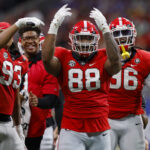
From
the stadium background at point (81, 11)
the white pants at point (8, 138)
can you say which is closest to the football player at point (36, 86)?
the white pants at point (8, 138)

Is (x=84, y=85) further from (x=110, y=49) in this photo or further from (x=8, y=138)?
(x=8, y=138)

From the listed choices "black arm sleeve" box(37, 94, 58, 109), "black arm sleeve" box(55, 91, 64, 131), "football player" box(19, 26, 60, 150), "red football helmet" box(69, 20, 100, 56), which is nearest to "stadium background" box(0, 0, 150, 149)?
"black arm sleeve" box(55, 91, 64, 131)

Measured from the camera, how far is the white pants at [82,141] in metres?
3.59

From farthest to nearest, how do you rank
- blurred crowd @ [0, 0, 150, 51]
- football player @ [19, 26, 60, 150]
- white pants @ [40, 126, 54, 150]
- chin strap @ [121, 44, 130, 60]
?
blurred crowd @ [0, 0, 150, 51] → white pants @ [40, 126, 54, 150] → football player @ [19, 26, 60, 150] → chin strap @ [121, 44, 130, 60]

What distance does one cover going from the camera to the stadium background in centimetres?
994

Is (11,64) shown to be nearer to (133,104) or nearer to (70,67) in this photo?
(70,67)

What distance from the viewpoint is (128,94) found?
427 cm

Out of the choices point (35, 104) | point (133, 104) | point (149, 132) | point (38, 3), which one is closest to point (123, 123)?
point (133, 104)

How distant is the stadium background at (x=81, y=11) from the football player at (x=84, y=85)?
561 cm

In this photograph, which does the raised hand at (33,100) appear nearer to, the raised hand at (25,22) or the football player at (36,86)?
the football player at (36,86)

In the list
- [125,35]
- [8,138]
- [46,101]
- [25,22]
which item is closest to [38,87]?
[46,101]

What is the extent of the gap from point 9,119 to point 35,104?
84 centimetres

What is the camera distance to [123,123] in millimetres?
4297

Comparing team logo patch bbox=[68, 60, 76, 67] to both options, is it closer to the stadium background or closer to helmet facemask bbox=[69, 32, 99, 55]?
helmet facemask bbox=[69, 32, 99, 55]
